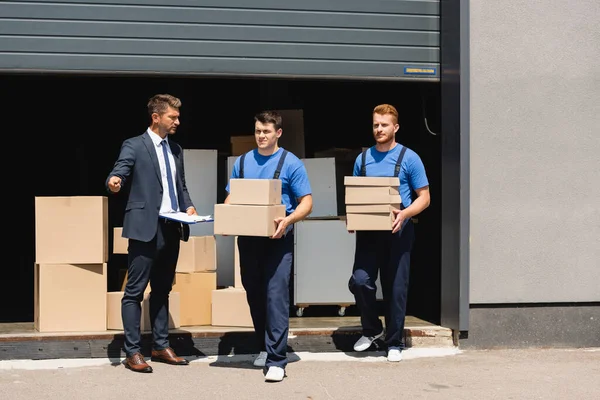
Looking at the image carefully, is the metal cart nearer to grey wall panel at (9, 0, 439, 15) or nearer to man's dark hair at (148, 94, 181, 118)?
grey wall panel at (9, 0, 439, 15)

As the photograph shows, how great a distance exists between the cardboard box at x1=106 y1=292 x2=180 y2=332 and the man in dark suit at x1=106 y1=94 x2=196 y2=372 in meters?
0.48

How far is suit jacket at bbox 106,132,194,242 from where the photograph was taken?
6059 millimetres

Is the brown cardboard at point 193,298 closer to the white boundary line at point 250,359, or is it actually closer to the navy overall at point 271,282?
the white boundary line at point 250,359

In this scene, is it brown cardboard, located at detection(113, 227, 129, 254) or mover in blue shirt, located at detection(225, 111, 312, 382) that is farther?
brown cardboard, located at detection(113, 227, 129, 254)

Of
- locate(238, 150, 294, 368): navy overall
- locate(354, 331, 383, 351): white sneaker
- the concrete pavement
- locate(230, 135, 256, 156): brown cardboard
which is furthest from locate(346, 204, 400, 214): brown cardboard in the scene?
locate(230, 135, 256, 156): brown cardboard

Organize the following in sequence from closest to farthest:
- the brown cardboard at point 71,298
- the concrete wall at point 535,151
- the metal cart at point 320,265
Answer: the brown cardboard at point 71,298 → the concrete wall at point 535,151 → the metal cart at point 320,265

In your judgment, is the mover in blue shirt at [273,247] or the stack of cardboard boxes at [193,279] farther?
the stack of cardboard boxes at [193,279]

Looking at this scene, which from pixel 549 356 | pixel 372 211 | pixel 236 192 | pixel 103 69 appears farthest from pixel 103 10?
pixel 549 356

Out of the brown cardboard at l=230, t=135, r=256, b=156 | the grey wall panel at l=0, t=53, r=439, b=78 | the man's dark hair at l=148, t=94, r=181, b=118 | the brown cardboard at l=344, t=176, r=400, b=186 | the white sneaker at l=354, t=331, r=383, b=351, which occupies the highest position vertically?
the grey wall panel at l=0, t=53, r=439, b=78

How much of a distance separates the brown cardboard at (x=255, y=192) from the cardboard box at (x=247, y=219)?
3 cm

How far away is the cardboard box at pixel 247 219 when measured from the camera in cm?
587

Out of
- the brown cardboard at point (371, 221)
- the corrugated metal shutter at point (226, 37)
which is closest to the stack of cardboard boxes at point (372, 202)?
the brown cardboard at point (371, 221)

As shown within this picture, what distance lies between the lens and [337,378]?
6.07 metres

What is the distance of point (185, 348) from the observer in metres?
6.73
